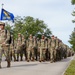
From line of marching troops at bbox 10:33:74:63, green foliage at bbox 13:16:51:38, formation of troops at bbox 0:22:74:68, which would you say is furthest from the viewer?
green foliage at bbox 13:16:51:38

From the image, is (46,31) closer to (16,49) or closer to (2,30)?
(16,49)

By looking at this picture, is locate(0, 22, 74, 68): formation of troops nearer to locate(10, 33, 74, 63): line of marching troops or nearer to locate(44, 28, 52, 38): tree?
locate(10, 33, 74, 63): line of marching troops

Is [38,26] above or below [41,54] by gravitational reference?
above

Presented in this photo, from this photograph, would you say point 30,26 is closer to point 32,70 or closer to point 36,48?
point 36,48

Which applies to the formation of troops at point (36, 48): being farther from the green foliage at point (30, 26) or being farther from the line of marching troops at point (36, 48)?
the green foliage at point (30, 26)

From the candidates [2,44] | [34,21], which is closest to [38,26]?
[34,21]

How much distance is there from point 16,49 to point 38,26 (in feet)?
242

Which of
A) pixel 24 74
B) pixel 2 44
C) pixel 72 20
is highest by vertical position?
pixel 72 20

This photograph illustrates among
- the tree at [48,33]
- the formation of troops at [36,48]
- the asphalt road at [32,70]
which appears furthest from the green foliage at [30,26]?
the asphalt road at [32,70]

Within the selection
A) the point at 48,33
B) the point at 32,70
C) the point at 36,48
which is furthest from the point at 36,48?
the point at 48,33

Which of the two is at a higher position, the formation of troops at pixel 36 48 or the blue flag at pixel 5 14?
the blue flag at pixel 5 14

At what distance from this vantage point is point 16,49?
31938 millimetres

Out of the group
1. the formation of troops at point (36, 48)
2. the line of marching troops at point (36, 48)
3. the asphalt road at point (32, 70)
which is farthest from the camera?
the line of marching troops at point (36, 48)

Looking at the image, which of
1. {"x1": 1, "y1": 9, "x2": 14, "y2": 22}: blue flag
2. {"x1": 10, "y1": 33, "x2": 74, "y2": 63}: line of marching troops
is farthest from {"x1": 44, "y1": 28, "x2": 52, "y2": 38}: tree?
{"x1": 1, "y1": 9, "x2": 14, "y2": 22}: blue flag
